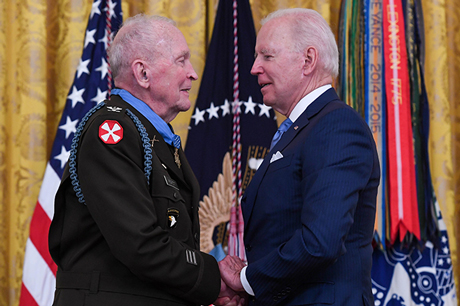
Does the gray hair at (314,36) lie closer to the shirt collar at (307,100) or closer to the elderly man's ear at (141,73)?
the shirt collar at (307,100)

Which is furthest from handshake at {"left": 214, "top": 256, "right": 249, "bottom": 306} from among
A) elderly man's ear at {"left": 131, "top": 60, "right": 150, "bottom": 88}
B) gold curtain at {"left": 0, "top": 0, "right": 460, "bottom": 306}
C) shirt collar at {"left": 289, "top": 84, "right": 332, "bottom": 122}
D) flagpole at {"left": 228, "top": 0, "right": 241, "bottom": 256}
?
gold curtain at {"left": 0, "top": 0, "right": 460, "bottom": 306}

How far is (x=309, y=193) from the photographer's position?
1.41m

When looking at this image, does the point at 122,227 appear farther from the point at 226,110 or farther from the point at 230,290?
the point at 226,110

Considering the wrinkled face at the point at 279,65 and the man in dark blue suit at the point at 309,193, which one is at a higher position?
the wrinkled face at the point at 279,65

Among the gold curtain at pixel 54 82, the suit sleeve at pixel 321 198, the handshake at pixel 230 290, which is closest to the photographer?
the suit sleeve at pixel 321 198

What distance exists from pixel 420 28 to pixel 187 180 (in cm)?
205

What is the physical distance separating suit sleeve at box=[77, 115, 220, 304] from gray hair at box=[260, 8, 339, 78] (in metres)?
0.64

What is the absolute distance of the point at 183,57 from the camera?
1.86 m

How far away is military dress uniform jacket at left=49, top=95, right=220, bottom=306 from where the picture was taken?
142 centimetres

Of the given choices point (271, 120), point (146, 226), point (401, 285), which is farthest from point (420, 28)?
point (146, 226)

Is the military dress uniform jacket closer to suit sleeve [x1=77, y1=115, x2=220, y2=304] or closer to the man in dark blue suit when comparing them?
suit sleeve [x1=77, y1=115, x2=220, y2=304]

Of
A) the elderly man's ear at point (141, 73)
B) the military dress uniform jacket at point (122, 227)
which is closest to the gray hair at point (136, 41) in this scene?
the elderly man's ear at point (141, 73)

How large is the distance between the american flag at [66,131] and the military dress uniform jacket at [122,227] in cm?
122

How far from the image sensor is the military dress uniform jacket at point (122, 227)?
1.42 m
